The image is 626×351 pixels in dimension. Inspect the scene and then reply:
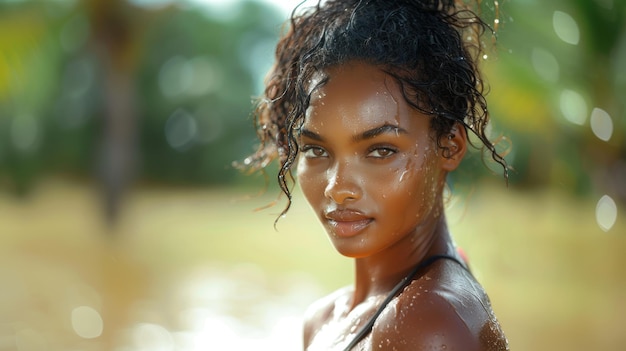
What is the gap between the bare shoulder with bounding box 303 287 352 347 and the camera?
6.55 feet

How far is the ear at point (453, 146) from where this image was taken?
170cm

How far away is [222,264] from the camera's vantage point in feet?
42.4

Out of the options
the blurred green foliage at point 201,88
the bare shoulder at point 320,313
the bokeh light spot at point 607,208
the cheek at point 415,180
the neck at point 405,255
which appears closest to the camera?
the cheek at point 415,180

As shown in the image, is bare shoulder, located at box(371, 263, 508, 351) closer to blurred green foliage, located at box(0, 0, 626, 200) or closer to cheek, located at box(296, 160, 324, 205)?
cheek, located at box(296, 160, 324, 205)

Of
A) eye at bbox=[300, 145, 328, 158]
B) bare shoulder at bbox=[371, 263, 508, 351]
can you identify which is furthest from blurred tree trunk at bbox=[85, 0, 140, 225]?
bare shoulder at bbox=[371, 263, 508, 351]

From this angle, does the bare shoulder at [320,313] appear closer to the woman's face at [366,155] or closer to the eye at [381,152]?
the woman's face at [366,155]

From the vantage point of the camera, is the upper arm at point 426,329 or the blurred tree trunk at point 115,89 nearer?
the upper arm at point 426,329

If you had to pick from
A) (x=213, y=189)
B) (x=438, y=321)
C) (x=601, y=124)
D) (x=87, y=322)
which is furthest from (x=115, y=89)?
(x=438, y=321)

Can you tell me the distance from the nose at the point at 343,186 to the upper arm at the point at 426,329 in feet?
0.79

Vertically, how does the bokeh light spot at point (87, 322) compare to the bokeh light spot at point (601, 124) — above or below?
above

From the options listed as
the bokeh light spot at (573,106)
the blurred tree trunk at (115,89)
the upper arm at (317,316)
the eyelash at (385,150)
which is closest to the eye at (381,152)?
the eyelash at (385,150)

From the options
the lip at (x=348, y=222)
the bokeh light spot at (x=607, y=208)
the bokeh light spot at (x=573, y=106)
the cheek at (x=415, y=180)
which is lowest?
the lip at (x=348, y=222)

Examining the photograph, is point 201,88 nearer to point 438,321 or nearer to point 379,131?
point 379,131

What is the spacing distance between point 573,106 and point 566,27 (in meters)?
0.84
